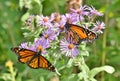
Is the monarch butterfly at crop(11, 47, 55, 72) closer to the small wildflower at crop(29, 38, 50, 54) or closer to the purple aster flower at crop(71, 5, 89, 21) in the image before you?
the small wildflower at crop(29, 38, 50, 54)

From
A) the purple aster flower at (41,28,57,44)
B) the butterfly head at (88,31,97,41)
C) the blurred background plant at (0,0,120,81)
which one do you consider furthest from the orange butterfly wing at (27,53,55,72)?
the blurred background plant at (0,0,120,81)

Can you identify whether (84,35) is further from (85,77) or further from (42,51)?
(85,77)

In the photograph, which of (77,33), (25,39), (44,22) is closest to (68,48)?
(77,33)

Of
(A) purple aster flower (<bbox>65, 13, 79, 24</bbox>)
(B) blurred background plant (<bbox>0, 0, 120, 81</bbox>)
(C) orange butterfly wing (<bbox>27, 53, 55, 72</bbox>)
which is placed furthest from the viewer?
(B) blurred background plant (<bbox>0, 0, 120, 81</bbox>)

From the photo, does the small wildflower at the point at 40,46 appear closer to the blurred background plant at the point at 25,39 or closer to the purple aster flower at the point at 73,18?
the purple aster flower at the point at 73,18

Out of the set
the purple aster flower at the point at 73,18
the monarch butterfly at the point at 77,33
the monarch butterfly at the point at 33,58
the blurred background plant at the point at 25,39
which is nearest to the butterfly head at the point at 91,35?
the monarch butterfly at the point at 77,33
